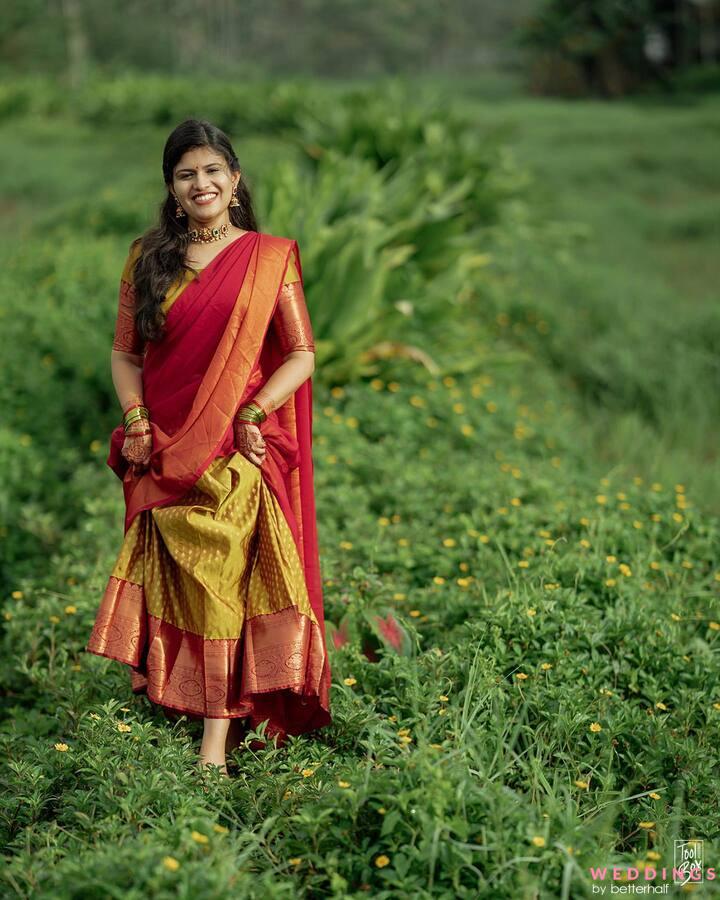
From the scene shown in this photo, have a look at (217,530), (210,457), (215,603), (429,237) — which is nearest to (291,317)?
(210,457)

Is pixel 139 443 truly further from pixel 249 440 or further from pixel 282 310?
pixel 282 310

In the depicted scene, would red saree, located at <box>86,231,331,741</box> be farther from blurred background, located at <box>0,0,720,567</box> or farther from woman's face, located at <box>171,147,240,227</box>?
blurred background, located at <box>0,0,720,567</box>

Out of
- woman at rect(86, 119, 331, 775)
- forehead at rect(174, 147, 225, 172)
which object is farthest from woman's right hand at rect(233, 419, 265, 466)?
forehead at rect(174, 147, 225, 172)

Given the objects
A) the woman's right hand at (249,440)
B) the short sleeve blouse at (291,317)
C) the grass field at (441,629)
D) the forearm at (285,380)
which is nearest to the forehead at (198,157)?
the short sleeve blouse at (291,317)

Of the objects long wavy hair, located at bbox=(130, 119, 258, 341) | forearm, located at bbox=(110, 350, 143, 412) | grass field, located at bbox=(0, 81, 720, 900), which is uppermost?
long wavy hair, located at bbox=(130, 119, 258, 341)

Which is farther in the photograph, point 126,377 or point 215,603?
point 126,377

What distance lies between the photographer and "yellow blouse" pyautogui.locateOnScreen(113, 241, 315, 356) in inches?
93.8

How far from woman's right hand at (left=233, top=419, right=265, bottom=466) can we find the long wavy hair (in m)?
0.29

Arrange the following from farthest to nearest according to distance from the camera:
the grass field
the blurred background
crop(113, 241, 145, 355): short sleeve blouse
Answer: the blurred background < crop(113, 241, 145, 355): short sleeve blouse < the grass field

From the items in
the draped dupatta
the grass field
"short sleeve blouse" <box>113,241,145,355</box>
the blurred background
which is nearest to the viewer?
the grass field

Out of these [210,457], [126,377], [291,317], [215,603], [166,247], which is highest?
[166,247]

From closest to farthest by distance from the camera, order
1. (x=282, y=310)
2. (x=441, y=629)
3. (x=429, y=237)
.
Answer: (x=282, y=310), (x=441, y=629), (x=429, y=237)

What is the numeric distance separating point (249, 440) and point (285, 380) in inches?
6.6

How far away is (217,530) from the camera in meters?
2.34
